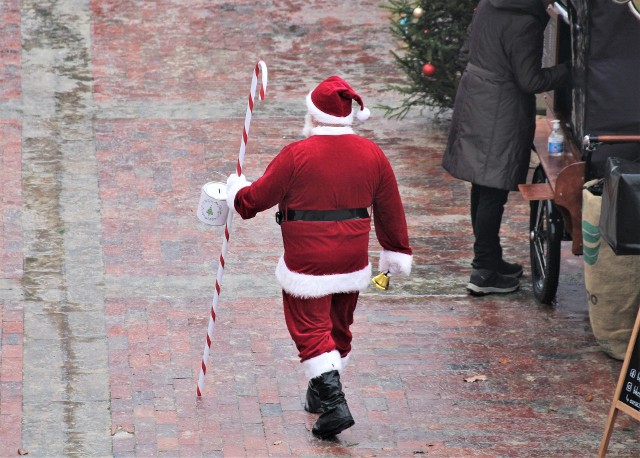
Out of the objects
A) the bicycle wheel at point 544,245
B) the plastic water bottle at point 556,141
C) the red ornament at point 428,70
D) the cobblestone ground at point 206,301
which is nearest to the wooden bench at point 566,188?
the plastic water bottle at point 556,141

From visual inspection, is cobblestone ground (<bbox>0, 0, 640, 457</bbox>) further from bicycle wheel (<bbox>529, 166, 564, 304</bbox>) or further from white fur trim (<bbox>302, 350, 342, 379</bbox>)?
white fur trim (<bbox>302, 350, 342, 379</bbox>)

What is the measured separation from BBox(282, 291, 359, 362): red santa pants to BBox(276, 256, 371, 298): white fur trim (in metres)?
0.06

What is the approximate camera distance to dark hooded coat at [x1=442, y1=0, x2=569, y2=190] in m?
8.19

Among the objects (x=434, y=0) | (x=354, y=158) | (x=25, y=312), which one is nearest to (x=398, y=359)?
(x=354, y=158)

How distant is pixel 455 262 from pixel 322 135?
287cm

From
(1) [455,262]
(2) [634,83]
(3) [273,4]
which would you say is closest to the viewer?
(2) [634,83]

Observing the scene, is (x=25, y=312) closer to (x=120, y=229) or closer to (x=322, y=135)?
(x=120, y=229)

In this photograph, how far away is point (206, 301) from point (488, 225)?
1.86 metres

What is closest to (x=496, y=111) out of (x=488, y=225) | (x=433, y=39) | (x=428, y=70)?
(x=488, y=225)

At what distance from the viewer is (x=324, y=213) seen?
6.76 metres

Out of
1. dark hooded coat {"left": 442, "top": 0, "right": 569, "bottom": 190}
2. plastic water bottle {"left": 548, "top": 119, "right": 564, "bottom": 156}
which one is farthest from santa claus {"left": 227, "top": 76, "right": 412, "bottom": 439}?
plastic water bottle {"left": 548, "top": 119, "right": 564, "bottom": 156}

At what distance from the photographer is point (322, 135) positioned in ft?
22.1

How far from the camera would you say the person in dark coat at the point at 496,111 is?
26.9 feet

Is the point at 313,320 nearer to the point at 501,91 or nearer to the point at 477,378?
the point at 477,378
